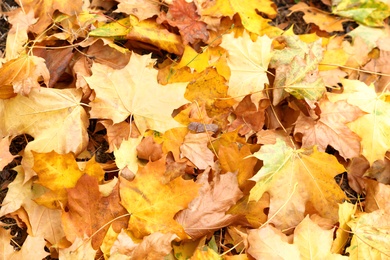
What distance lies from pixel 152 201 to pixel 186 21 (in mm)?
708

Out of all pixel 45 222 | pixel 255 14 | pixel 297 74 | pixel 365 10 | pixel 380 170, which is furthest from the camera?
pixel 365 10

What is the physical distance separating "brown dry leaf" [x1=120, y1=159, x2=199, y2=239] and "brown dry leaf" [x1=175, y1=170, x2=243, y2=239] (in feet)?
0.15

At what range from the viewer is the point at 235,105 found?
1568 millimetres

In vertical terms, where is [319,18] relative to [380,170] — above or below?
above

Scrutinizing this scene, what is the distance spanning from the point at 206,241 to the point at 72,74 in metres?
0.74

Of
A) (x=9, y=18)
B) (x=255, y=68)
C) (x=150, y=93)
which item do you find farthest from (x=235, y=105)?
(x=9, y=18)

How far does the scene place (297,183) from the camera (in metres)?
1.43

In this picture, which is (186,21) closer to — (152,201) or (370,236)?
(152,201)

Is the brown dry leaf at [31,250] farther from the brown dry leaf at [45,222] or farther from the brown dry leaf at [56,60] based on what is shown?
the brown dry leaf at [56,60]

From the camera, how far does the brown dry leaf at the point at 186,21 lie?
1656mm

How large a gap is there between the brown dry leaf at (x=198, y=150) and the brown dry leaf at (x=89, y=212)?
0.90 ft

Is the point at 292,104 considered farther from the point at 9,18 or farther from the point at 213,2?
the point at 9,18

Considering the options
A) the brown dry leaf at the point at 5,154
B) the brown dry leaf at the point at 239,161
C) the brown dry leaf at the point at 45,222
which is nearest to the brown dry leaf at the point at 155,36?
the brown dry leaf at the point at 239,161

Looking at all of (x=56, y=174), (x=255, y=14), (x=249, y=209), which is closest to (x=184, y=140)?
(x=249, y=209)
